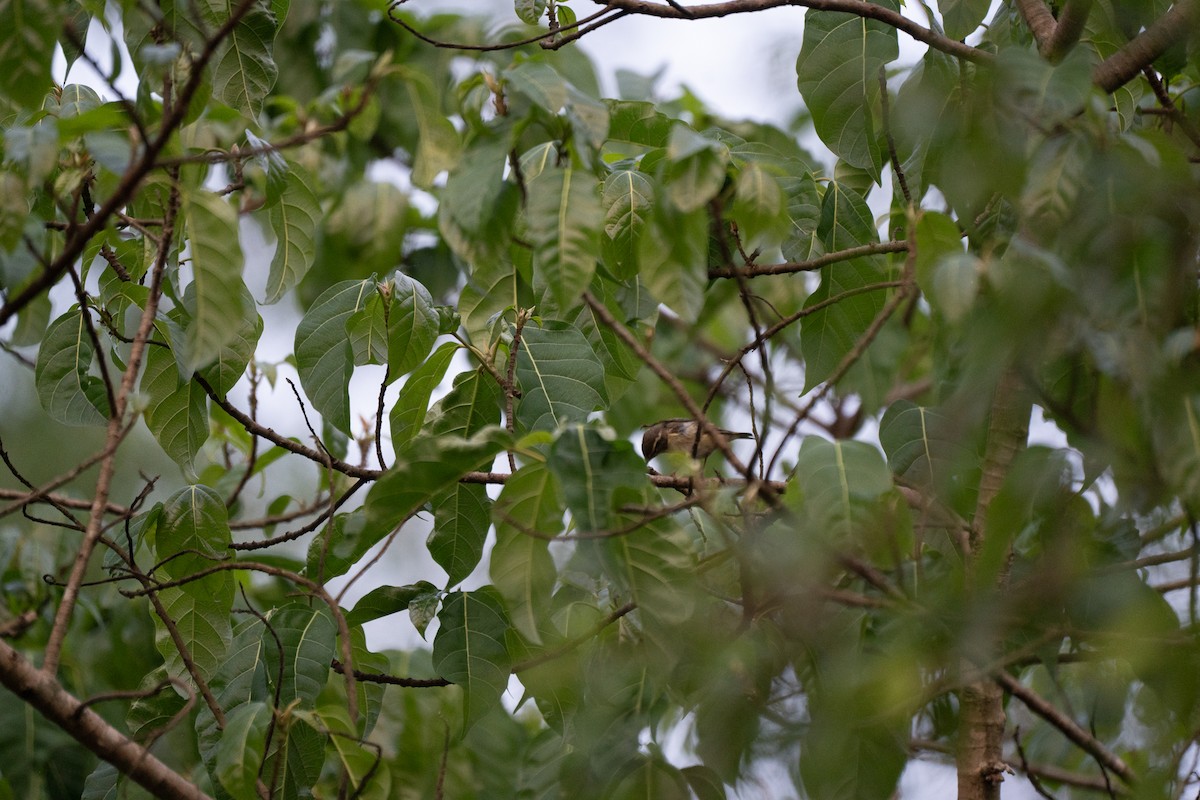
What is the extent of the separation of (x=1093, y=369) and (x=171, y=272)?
114cm

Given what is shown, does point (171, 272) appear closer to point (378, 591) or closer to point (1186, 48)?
point (378, 591)

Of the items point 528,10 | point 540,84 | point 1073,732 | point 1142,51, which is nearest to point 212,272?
point 540,84

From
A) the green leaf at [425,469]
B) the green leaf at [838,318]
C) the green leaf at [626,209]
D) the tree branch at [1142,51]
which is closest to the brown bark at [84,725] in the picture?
the green leaf at [425,469]

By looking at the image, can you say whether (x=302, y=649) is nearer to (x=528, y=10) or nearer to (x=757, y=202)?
(x=757, y=202)

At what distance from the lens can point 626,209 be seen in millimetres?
1346

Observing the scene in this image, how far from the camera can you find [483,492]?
4.68 feet

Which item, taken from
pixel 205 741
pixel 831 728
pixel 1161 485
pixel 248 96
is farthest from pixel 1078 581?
pixel 248 96

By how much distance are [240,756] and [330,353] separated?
0.61 metres

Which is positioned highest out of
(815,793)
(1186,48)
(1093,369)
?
(1186,48)

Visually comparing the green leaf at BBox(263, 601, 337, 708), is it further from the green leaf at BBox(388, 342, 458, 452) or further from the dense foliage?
the green leaf at BBox(388, 342, 458, 452)

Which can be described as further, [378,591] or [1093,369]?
[378,591]

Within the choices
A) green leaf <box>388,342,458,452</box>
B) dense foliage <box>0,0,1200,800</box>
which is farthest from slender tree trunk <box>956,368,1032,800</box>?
green leaf <box>388,342,458,452</box>

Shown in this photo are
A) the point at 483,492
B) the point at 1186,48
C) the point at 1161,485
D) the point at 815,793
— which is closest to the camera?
the point at 1161,485

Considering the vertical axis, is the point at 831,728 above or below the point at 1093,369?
below
